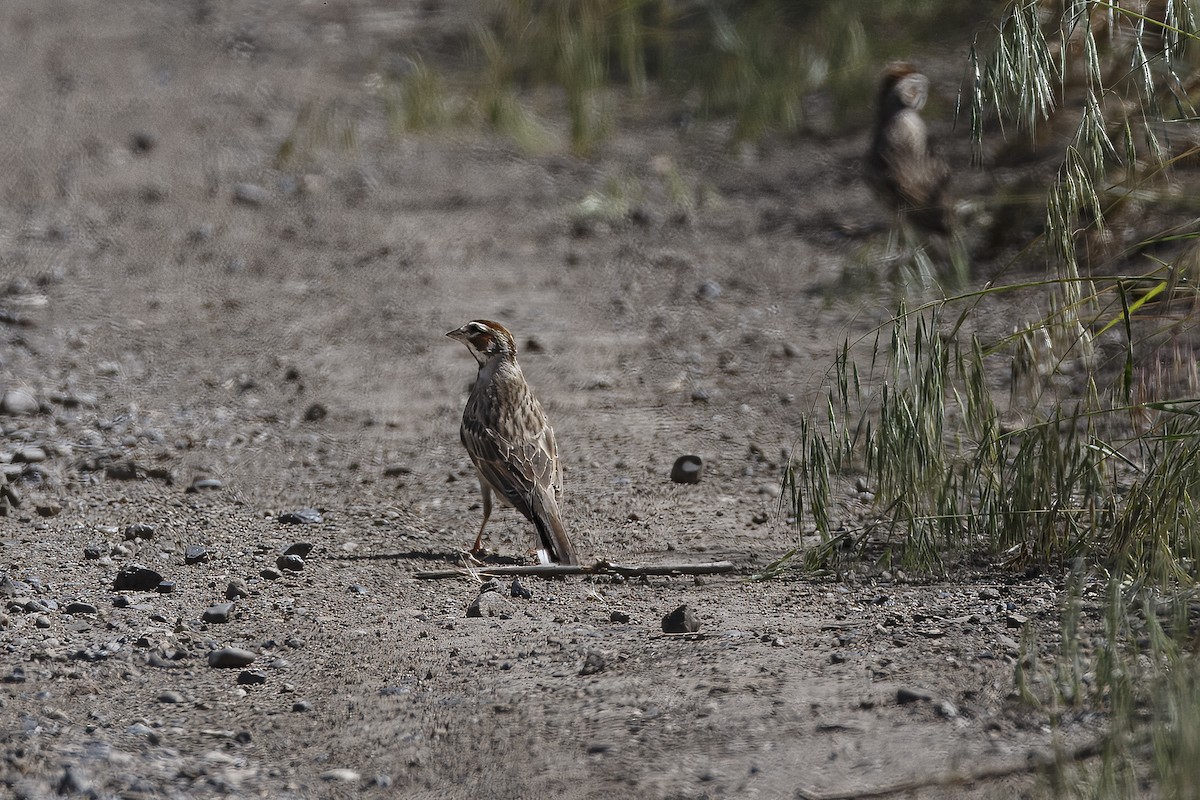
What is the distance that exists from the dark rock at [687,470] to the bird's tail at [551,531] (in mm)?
762

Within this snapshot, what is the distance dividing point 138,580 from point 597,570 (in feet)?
4.89

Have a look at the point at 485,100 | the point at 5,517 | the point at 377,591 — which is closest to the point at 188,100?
the point at 485,100

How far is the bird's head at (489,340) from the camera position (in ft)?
18.2

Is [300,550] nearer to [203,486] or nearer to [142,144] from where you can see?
[203,486]

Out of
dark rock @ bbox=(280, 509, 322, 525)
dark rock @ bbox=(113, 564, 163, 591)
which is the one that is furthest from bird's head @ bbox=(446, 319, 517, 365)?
dark rock @ bbox=(113, 564, 163, 591)

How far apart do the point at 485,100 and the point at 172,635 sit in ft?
23.3

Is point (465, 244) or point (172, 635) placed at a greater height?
point (465, 244)

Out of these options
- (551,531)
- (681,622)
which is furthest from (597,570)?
(681,622)

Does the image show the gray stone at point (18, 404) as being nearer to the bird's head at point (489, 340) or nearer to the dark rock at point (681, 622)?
the bird's head at point (489, 340)

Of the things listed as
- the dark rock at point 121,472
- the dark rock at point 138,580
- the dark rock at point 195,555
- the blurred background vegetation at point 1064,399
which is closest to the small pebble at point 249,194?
the blurred background vegetation at point 1064,399

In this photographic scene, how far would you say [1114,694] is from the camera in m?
2.94

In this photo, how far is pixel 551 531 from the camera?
15.8 feet

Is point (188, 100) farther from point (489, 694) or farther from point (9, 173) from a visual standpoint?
point (489, 694)

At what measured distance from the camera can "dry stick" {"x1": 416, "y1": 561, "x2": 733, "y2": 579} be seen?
459 centimetres
